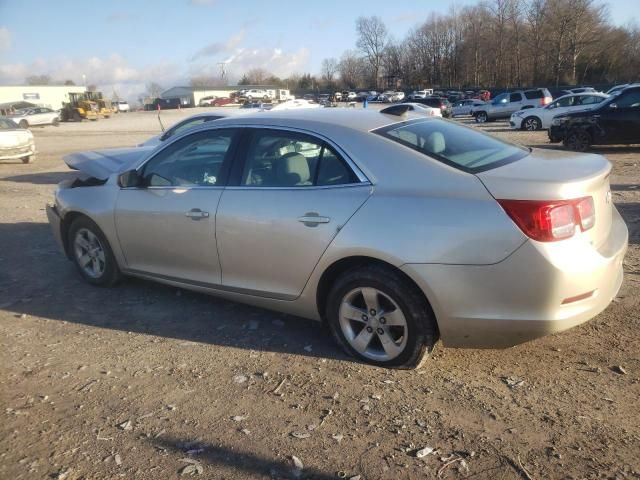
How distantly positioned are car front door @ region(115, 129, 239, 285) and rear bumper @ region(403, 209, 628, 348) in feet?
5.65

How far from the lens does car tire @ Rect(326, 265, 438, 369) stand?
3.31 meters

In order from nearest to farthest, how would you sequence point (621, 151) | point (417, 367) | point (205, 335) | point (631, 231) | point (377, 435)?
1. point (377, 435)
2. point (417, 367)
3. point (205, 335)
4. point (631, 231)
5. point (621, 151)

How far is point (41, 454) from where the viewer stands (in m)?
2.87

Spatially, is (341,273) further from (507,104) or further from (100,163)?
(507,104)

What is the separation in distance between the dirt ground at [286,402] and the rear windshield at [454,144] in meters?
1.31

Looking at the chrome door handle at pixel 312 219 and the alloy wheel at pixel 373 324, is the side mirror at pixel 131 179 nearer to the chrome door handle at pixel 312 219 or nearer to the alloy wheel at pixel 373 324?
the chrome door handle at pixel 312 219

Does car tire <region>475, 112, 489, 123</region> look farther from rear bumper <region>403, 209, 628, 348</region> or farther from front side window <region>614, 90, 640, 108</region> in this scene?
rear bumper <region>403, 209, 628, 348</region>

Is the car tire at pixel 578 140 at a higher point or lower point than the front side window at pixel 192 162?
lower

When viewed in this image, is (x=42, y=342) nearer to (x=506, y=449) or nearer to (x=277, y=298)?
(x=277, y=298)

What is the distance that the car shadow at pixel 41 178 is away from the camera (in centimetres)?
1320

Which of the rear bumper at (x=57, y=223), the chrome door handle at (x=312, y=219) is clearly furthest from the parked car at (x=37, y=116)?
the chrome door handle at (x=312, y=219)

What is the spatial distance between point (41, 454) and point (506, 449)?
2406 mm

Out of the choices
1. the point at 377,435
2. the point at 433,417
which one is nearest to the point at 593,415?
the point at 433,417

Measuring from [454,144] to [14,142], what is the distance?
16861mm
